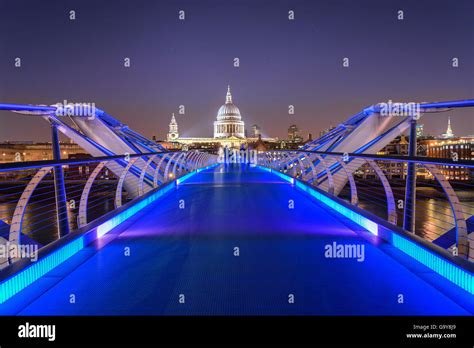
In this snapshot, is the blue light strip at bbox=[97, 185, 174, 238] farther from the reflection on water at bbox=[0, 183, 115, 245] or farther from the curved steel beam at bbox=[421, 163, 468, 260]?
the curved steel beam at bbox=[421, 163, 468, 260]

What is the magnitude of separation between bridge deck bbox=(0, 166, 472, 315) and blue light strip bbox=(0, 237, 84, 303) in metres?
0.05

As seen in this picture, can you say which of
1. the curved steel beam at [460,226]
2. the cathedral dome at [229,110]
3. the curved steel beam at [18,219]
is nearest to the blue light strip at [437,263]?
the curved steel beam at [460,226]

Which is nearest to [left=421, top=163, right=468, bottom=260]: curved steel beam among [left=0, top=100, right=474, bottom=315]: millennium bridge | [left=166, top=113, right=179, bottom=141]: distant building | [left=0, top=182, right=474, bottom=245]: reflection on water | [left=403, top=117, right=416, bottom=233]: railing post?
[left=0, top=100, right=474, bottom=315]: millennium bridge

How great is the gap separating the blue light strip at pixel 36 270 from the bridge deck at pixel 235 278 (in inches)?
2.1

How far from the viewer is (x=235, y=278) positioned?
2.88m

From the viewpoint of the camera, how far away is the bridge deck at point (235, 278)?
237cm

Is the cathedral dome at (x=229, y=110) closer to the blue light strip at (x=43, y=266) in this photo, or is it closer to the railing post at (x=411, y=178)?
the railing post at (x=411, y=178)

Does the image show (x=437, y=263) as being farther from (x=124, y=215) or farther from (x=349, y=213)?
(x=124, y=215)

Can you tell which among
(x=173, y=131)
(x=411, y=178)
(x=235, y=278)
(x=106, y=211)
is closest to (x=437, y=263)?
(x=235, y=278)
